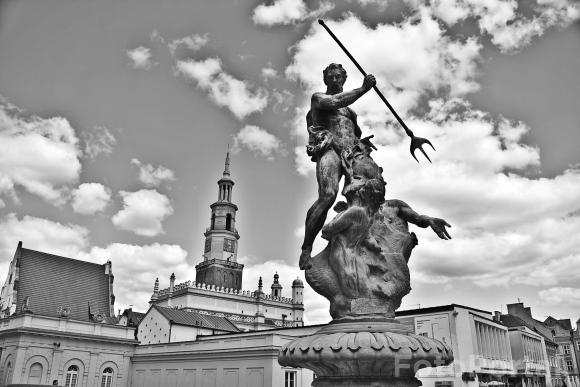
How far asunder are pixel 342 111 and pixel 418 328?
2367 centimetres

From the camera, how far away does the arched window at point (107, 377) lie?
41.0 meters

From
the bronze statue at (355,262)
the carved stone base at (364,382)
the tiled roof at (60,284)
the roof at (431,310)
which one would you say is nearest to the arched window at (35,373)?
the tiled roof at (60,284)

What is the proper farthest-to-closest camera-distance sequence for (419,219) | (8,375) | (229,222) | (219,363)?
1. (229,222)
2. (8,375)
3. (219,363)
4. (419,219)

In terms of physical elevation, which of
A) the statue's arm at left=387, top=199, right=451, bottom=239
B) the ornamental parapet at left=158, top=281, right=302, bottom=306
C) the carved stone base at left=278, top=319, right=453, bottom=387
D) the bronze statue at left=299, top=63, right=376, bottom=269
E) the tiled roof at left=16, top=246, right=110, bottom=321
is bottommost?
the carved stone base at left=278, top=319, right=453, bottom=387

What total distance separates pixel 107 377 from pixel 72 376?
10.1 feet

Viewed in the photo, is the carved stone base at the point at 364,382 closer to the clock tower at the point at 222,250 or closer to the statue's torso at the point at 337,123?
the statue's torso at the point at 337,123

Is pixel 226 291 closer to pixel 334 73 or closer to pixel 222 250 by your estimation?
pixel 222 250

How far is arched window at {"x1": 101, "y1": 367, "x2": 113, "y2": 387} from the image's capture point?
41.0 meters

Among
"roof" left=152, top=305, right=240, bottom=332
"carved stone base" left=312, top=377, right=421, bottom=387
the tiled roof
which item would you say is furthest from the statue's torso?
"roof" left=152, top=305, right=240, bottom=332

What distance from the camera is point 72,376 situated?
39344 mm

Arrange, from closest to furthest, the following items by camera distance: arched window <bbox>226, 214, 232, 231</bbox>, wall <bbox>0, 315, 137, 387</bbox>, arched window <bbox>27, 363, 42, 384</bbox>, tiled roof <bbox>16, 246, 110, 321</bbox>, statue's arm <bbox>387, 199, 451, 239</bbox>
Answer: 1. statue's arm <bbox>387, 199, 451, 239</bbox>
2. arched window <bbox>27, 363, 42, 384</bbox>
3. wall <bbox>0, 315, 137, 387</bbox>
4. tiled roof <bbox>16, 246, 110, 321</bbox>
5. arched window <bbox>226, 214, 232, 231</bbox>

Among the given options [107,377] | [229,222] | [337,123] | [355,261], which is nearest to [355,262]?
[355,261]

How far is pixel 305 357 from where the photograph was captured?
A: 200 inches

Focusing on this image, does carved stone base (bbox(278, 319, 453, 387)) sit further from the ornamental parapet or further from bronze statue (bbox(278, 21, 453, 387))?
the ornamental parapet
